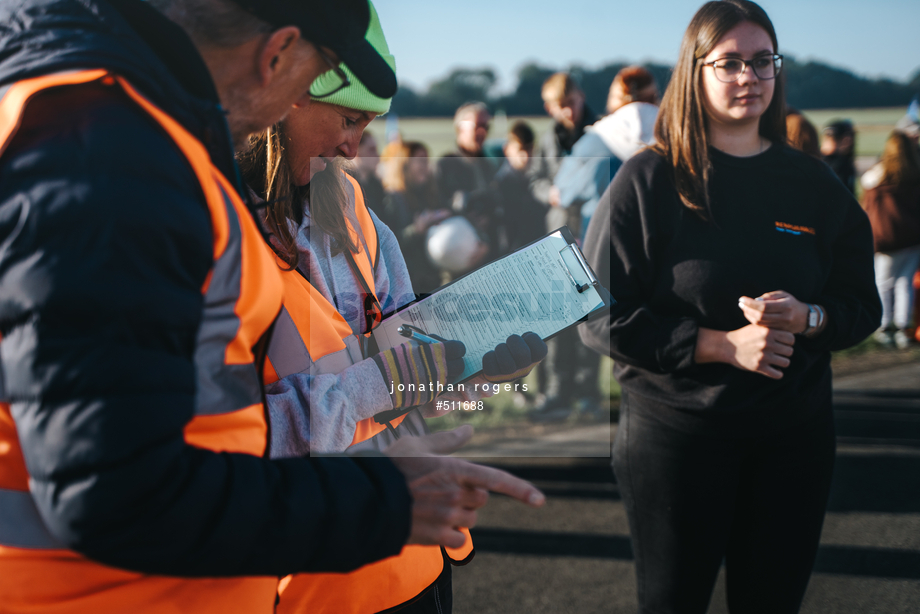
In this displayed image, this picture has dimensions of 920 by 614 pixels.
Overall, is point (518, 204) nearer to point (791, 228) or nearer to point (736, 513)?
point (791, 228)

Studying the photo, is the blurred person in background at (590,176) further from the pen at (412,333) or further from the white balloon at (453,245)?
the pen at (412,333)

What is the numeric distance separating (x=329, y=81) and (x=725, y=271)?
48.5 inches

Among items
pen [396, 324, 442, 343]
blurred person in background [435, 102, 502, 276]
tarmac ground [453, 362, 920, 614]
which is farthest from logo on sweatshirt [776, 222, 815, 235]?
blurred person in background [435, 102, 502, 276]

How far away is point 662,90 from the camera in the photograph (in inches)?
91.7

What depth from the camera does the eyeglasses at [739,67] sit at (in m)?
1.84

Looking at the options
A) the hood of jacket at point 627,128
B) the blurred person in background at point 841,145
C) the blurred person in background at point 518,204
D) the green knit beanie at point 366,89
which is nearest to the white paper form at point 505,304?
the green knit beanie at point 366,89

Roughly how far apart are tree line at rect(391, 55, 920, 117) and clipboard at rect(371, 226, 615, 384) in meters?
0.41

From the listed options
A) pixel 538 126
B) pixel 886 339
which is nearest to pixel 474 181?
pixel 886 339

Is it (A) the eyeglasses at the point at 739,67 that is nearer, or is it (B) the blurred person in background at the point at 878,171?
(A) the eyeglasses at the point at 739,67

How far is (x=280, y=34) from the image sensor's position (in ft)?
2.83

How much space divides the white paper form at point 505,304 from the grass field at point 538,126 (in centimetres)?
48

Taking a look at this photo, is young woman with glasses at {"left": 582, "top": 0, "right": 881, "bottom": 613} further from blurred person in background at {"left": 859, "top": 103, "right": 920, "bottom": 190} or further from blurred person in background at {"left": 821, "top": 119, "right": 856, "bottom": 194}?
blurred person in background at {"left": 859, "top": 103, "right": 920, "bottom": 190}

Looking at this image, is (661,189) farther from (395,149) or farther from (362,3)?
(395,149)

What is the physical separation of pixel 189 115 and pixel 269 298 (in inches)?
9.4
